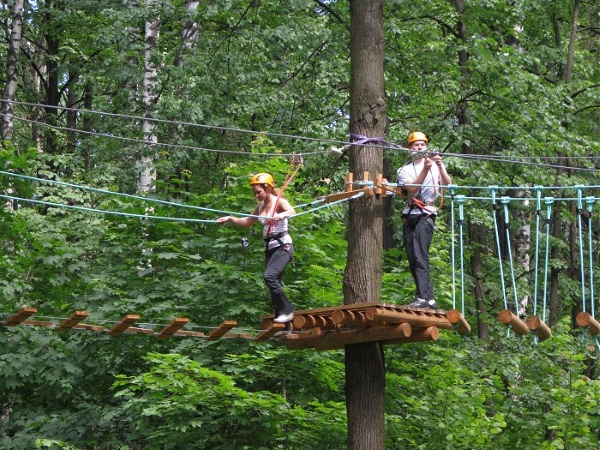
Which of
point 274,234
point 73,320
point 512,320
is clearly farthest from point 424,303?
point 73,320

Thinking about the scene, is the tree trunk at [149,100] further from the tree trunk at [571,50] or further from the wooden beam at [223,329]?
the tree trunk at [571,50]

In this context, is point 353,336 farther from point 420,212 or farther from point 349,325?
point 420,212

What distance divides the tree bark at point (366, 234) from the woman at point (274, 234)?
0.58 meters

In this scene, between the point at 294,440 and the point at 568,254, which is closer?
the point at 294,440

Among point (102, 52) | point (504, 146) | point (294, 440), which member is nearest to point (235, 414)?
point (294, 440)

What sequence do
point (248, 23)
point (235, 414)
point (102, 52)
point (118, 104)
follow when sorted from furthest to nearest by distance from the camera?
1. point (102, 52)
2. point (118, 104)
3. point (248, 23)
4. point (235, 414)

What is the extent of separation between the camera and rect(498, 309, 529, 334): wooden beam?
800 cm

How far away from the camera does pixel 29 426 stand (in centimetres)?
1173

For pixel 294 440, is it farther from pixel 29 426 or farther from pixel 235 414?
pixel 29 426

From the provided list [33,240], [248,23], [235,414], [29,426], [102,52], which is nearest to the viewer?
[235,414]

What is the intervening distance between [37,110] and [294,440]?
1441 cm

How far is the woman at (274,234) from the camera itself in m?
8.67

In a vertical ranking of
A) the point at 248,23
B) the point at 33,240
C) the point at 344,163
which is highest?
the point at 248,23

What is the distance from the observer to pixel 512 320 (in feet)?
26.5
